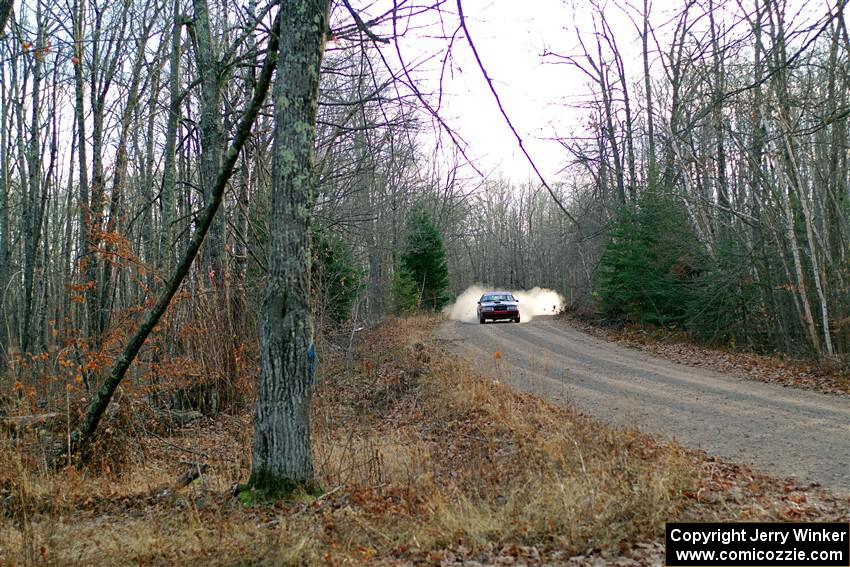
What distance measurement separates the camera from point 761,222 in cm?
1655

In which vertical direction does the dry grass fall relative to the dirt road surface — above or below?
above

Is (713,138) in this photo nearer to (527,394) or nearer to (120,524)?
(527,394)

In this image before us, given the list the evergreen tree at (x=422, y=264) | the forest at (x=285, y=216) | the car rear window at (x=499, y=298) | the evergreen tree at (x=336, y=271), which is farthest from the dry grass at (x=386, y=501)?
the evergreen tree at (x=422, y=264)

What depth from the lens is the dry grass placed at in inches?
173

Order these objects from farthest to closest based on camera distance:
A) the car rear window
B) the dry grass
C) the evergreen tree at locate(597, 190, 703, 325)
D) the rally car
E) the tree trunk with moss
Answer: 1. the car rear window
2. the rally car
3. the evergreen tree at locate(597, 190, 703, 325)
4. the tree trunk with moss
5. the dry grass

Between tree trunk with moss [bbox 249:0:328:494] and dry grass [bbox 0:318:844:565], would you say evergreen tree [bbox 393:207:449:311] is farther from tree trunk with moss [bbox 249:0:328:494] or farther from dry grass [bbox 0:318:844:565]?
tree trunk with moss [bbox 249:0:328:494]

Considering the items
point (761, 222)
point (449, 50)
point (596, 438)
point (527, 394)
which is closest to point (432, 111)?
point (449, 50)

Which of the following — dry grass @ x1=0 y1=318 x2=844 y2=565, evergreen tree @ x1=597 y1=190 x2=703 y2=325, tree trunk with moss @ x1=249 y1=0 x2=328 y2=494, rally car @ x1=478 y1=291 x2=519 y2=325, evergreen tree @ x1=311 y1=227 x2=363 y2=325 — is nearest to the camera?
dry grass @ x1=0 y1=318 x2=844 y2=565

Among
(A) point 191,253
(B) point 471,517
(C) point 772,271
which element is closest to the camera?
(B) point 471,517

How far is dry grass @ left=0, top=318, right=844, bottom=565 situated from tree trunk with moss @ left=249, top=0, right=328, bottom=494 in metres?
0.50

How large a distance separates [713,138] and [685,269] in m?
5.60

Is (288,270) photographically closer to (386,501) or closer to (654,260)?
Answer: (386,501)


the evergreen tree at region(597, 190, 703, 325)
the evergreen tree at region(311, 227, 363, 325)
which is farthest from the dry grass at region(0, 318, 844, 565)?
the evergreen tree at region(597, 190, 703, 325)

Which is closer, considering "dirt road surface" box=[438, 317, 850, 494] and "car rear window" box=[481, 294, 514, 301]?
"dirt road surface" box=[438, 317, 850, 494]
